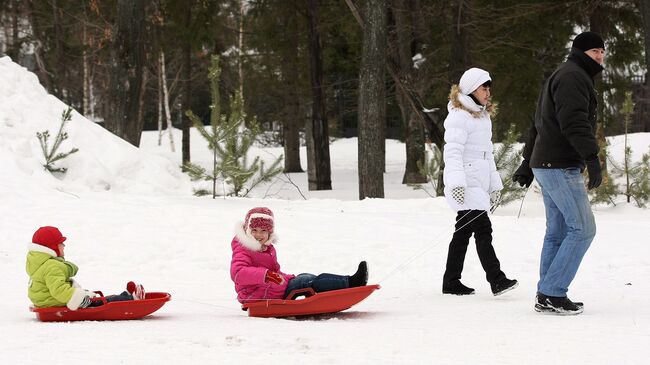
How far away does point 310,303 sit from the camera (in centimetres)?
560

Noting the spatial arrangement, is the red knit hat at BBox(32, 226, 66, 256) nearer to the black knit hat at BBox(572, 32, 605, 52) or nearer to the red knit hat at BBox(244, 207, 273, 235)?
the red knit hat at BBox(244, 207, 273, 235)

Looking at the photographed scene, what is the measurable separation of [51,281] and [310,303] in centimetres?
170

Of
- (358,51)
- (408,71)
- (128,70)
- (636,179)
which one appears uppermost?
(358,51)

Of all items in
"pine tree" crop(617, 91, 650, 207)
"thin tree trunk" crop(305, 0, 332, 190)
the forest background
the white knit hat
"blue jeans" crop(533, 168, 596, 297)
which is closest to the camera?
"blue jeans" crop(533, 168, 596, 297)

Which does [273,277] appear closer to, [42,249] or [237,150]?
[42,249]

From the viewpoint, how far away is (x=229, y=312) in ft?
20.3

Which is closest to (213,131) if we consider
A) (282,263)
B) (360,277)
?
(282,263)

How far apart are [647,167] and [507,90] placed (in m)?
7.85

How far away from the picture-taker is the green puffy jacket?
5.54 meters

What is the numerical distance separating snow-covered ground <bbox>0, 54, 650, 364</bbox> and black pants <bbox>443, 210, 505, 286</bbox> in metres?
0.23

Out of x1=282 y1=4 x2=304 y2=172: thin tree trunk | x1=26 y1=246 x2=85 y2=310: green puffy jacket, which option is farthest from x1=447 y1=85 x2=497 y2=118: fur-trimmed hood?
x1=282 y1=4 x2=304 y2=172: thin tree trunk

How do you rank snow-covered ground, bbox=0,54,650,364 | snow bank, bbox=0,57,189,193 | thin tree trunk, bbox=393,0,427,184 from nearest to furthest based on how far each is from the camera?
1. snow-covered ground, bbox=0,54,650,364
2. snow bank, bbox=0,57,189,193
3. thin tree trunk, bbox=393,0,427,184

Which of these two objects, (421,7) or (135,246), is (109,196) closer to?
(135,246)

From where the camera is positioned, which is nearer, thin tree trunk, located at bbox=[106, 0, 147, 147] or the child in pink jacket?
the child in pink jacket
